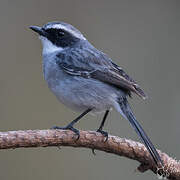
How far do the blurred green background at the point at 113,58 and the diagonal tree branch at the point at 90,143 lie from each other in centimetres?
284

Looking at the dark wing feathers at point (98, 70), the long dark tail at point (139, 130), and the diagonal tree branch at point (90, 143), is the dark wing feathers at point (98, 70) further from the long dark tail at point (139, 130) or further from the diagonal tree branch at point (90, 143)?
the diagonal tree branch at point (90, 143)

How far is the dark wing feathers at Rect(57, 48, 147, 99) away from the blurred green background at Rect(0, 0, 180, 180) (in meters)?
2.28

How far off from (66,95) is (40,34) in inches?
49.1

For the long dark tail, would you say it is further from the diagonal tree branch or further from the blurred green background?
the blurred green background

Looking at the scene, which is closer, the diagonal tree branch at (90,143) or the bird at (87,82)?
the diagonal tree branch at (90,143)

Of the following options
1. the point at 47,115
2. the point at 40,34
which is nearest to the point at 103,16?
the point at 47,115

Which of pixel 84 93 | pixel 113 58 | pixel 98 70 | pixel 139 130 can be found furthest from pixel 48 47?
pixel 113 58

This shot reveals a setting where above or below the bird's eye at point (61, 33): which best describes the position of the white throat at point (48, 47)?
below

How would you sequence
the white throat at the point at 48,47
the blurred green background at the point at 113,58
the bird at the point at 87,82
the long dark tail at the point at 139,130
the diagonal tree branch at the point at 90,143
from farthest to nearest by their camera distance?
the blurred green background at the point at 113,58 < the white throat at the point at 48,47 < the bird at the point at 87,82 < the long dark tail at the point at 139,130 < the diagonal tree branch at the point at 90,143

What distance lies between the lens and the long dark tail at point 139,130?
4.96 metres

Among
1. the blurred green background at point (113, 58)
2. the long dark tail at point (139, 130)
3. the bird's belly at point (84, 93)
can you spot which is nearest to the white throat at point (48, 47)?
the bird's belly at point (84, 93)

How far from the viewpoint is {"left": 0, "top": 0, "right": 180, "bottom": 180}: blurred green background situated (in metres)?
8.12

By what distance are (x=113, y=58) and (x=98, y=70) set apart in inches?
119

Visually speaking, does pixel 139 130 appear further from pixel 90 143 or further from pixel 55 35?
pixel 55 35
